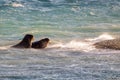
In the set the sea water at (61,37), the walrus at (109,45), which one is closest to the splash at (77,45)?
the sea water at (61,37)

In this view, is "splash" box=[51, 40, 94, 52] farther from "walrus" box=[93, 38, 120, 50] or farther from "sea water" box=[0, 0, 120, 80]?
"walrus" box=[93, 38, 120, 50]

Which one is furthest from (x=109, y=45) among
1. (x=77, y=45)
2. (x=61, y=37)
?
(x=61, y=37)

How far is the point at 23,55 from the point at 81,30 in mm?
8174

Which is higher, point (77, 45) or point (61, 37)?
point (77, 45)

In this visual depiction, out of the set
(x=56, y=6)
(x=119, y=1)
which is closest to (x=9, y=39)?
(x=56, y=6)

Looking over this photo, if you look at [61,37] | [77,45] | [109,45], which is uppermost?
[109,45]

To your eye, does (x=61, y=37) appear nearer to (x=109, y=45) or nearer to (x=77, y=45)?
(x=77, y=45)

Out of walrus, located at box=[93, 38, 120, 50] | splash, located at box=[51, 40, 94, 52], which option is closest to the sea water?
Answer: splash, located at box=[51, 40, 94, 52]

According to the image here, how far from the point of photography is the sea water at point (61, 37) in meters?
12.5

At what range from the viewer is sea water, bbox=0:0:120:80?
1251 centimetres

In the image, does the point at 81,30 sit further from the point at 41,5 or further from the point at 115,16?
the point at 41,5

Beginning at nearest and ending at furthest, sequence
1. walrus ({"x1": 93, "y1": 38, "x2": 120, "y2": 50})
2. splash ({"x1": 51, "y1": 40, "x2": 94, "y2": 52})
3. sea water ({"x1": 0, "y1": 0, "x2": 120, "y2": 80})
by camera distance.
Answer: sea water ({"x1": 0, "y1": 0, "x2": 120, "y2": 80}) → walrus ({"x1": 93, "y1": 38, "x2": 120, "y2": 50}) → splash ({"x1": 51, "y1": 40, "x2": 94, "y2": 52})

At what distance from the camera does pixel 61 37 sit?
67.1 feet

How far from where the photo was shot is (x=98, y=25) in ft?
82.3
